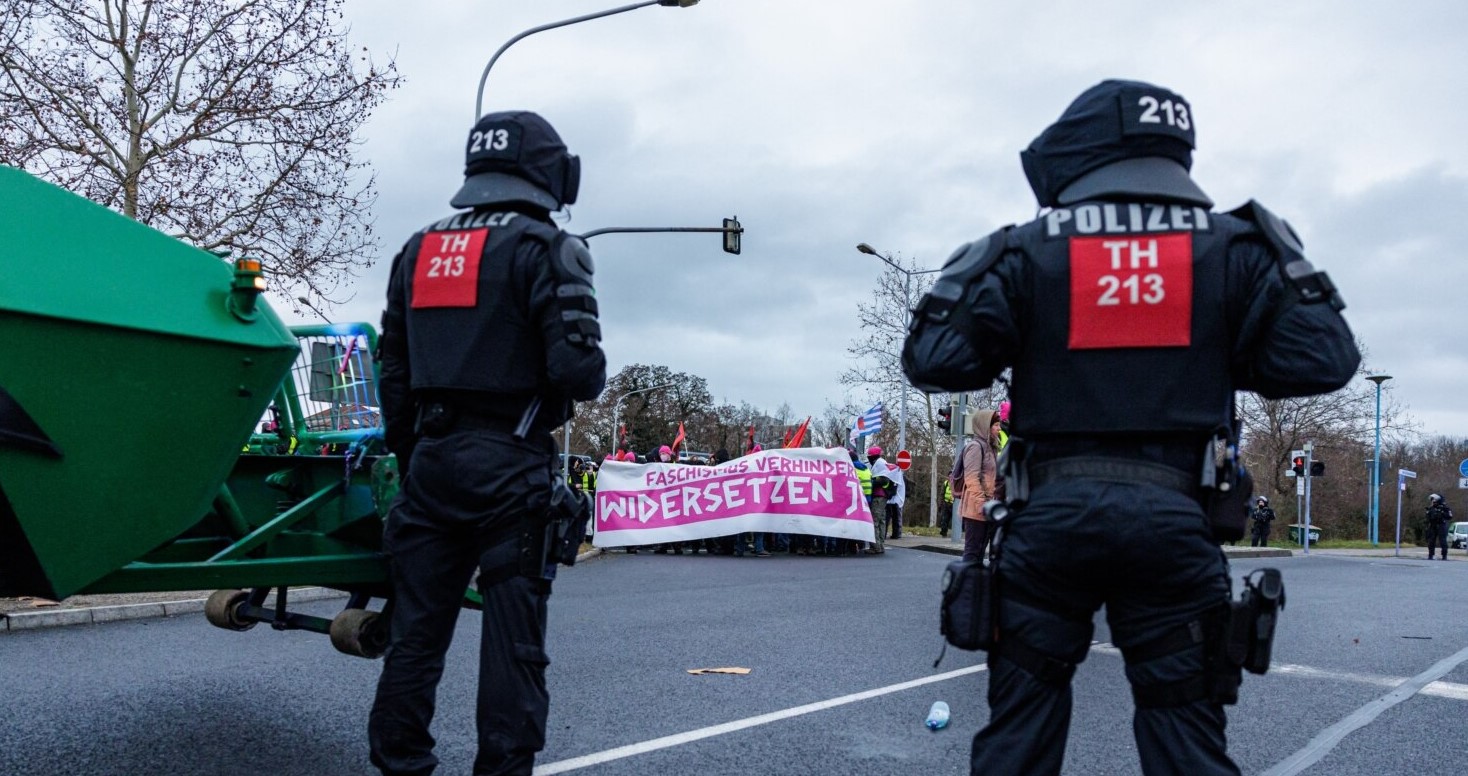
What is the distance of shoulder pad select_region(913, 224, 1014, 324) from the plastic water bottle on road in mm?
2695

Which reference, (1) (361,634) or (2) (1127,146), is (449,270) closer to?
(1) (361,634)

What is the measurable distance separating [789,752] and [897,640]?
332 centimetres

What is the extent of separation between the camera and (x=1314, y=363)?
240 cm

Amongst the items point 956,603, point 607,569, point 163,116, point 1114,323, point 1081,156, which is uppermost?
point 163,116

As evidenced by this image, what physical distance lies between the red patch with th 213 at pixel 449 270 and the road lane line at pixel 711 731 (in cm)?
171

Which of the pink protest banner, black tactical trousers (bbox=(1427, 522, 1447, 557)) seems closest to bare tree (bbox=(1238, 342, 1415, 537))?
black tactical trousers (bbox=(1427, 522, 1447, 557))

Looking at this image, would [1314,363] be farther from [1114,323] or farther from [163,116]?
[163,116]

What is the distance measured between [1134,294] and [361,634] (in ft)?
8.46

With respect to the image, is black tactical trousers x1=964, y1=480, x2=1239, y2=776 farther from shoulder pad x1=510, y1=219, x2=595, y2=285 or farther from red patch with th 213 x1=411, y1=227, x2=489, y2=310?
red patch with th 213 x1=411, y1=227, x2=489, y2=310

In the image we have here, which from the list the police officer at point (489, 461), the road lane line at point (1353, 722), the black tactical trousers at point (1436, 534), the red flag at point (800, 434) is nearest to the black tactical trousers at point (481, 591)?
the police officer at point (489, 461)

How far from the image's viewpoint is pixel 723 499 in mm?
16953

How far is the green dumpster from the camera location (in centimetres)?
262

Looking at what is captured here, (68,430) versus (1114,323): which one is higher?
(1114,323)

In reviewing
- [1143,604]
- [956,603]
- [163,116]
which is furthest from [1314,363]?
[163,116]
